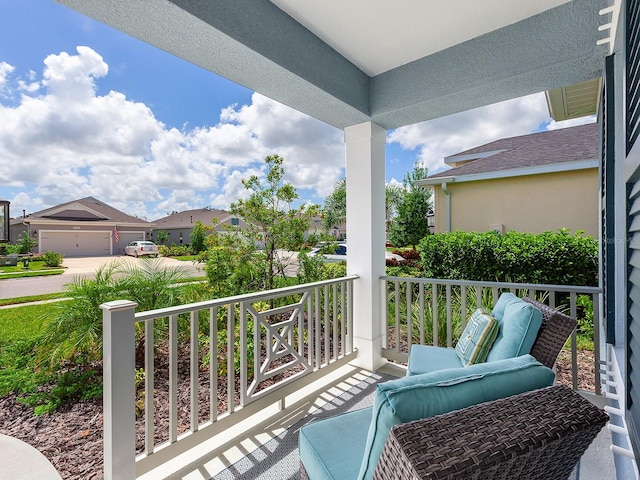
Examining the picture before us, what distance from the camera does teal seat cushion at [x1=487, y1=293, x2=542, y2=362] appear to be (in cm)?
180

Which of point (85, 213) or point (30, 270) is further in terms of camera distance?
point (85, 213)

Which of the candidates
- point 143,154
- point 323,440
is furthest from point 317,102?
point 143,154

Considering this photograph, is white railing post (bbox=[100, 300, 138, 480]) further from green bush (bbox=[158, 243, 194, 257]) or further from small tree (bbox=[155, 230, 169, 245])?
small tree (bbox=[155, 230, 169, 245])

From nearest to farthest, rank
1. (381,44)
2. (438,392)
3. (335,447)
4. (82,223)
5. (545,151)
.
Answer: (438,392)
(335,447)
(381,44)
(82,223)
(545,151)

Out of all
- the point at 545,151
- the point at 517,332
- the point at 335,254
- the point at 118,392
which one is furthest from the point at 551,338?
the point at 545,151

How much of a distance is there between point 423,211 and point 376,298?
5.88 m

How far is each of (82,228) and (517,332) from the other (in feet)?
13.4

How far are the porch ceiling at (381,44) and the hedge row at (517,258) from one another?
2526mm

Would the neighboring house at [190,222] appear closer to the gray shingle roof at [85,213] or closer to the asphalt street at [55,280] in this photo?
the gray shingle roof at [85,213]

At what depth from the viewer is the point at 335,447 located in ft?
4.32

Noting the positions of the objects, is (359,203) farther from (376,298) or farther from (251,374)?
(251,374)

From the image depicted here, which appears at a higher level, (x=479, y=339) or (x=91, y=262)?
(x=91, y=262)

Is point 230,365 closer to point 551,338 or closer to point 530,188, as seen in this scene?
point 551,338

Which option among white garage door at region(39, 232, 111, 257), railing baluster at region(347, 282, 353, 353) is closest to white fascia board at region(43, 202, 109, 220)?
white garage door at region(39, 232, 111, 257)
